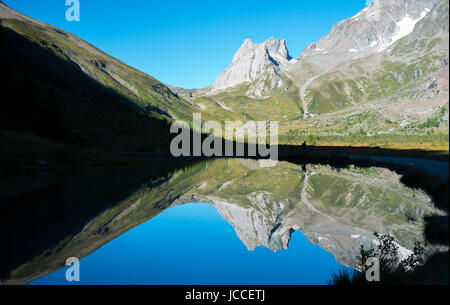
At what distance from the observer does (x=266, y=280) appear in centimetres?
1050

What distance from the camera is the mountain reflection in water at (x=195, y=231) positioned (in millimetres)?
11164

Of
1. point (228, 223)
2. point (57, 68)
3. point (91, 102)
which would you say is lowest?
point (228, 223)

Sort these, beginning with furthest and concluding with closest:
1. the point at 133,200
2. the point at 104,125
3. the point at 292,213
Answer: the point at 104,125
the point at 133,200
the point at 292,213

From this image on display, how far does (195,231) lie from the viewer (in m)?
17.9

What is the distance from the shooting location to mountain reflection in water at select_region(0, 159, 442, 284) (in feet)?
36.6

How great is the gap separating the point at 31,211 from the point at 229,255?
15.1 metres

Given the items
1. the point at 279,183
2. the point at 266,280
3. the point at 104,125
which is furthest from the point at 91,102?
the point at 266,280

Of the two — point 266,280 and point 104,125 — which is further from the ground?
point 104,125

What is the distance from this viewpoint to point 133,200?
80.5 feet

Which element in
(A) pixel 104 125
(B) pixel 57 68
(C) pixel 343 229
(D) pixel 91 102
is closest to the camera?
(C) pixel 343 229

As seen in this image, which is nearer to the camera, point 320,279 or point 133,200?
point 320,279

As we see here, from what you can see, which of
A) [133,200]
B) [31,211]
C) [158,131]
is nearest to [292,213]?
[133,200]

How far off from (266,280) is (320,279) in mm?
2042

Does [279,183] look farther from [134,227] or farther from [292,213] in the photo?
[134,227]
